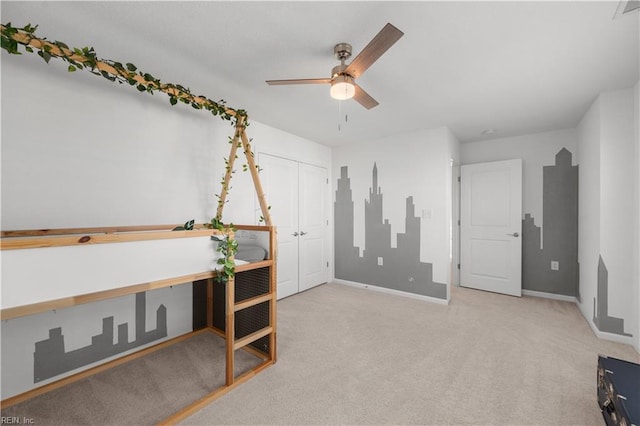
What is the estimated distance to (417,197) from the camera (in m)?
3.81

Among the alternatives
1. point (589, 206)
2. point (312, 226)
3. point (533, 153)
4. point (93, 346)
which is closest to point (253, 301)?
point (93, 346)

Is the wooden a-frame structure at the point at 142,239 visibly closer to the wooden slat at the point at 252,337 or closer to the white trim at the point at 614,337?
the wooden slat at the point at 252,337

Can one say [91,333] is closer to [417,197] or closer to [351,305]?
[351,305]

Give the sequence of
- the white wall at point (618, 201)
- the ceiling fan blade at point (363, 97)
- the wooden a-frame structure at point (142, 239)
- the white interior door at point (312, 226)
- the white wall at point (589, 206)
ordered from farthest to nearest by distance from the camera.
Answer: the white interior door at point (312, 226) < the white wall at point (589, 206) < the white wall at point (618, 201) < the ceiling fan blade at point (363, 97) < the wooden a-frame structure at point (142, 239)

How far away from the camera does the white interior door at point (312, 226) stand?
410cm

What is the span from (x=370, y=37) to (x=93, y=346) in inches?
121

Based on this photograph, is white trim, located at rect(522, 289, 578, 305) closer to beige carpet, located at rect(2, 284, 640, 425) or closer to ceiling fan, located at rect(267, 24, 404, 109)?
beige carpet, located at rect(2, 284, 640, 425)

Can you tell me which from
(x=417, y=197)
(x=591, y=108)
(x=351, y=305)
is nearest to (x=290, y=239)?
(x=351, y=305)

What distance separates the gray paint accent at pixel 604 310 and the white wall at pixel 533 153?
1400 mm

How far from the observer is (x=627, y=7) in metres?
1.42

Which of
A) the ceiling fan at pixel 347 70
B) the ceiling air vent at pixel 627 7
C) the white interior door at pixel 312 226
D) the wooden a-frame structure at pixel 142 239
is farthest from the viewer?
the white interior door at pixel 312 226

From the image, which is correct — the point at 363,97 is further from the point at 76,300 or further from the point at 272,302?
the point at 76,300

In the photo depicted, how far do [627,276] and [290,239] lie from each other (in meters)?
3.64

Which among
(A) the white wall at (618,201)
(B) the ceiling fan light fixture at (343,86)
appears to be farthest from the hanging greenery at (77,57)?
(A) the white wall at (618,201)
